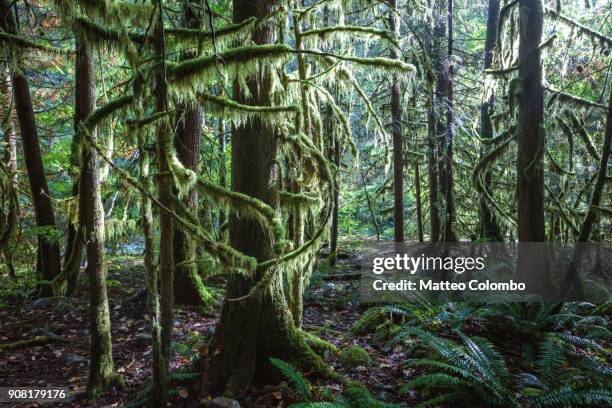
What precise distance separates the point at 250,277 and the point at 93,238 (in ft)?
6.21

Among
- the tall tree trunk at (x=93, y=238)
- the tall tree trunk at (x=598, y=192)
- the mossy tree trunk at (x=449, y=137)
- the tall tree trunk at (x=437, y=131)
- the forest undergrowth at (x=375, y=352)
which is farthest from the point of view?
the tall tree trunk at (x=437, y=131)

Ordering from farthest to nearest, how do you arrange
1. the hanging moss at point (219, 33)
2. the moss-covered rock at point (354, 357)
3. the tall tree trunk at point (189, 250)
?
the tall tree trunk at point (189, 250) < the moss-covered rock at point (354, 357) < the hanging moss at point (219, 33)

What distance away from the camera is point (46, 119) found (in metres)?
12.1

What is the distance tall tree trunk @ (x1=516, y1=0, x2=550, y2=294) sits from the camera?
7527 millimetres

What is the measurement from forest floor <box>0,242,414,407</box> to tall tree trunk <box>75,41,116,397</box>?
1.02 feet

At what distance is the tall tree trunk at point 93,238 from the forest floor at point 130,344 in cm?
31

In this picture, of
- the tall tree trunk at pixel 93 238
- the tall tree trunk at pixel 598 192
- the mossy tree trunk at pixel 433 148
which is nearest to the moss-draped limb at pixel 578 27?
the tall tree trunk at pixel 598 192

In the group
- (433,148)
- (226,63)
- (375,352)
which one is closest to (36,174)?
(226,63)

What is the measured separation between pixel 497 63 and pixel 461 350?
6542mm

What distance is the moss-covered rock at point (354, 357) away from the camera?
614cm

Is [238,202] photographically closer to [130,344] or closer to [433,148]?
[130,344]

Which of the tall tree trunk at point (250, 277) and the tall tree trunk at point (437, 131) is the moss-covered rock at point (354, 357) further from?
the tall tree trunk at point (437, 131)

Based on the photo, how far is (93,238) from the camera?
17.0 ft

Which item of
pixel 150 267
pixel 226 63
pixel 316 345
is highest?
pixel 226 63
